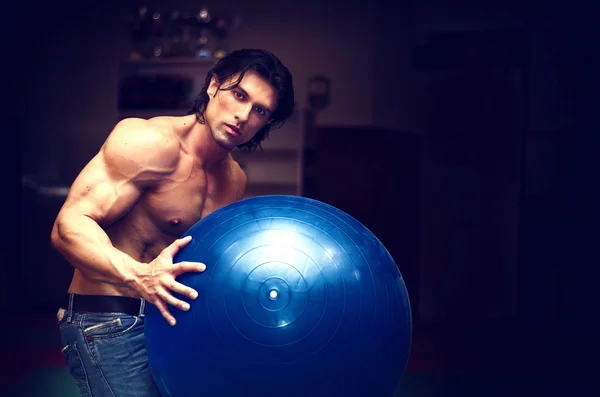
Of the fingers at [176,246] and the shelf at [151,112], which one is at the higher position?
the shelf at [151,112]

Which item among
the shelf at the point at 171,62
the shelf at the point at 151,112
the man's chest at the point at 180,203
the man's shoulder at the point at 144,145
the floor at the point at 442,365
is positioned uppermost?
the shelf at the point at 171,62

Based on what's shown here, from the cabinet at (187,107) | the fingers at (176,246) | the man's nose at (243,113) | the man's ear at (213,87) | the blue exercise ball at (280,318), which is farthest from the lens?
the cabinet at (187,107)

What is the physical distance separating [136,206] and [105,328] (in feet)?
1.16

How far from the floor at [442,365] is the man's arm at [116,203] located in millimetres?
1919

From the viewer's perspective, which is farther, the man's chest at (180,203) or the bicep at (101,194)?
the man's chest at (180,203)

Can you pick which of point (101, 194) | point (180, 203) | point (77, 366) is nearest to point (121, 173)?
point (101, 194)

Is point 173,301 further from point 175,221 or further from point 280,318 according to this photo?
point 175,221

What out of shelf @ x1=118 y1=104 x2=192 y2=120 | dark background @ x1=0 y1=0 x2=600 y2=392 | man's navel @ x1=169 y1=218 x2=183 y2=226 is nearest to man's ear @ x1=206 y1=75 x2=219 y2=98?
man's navel @ x1=169 y1=218 x2=183 y2=226

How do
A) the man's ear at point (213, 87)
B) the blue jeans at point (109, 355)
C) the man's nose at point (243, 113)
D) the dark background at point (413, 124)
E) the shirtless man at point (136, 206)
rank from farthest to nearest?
the dark background at point (413, 124)
the man's ear at point (213, 87)
the man's nose at point (243, 113)
the blue jeans at point (109, 355)
the shirtless man at point (136, 206)

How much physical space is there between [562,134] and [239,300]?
475 cm

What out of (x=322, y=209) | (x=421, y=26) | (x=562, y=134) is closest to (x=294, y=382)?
(x=322, y=209)

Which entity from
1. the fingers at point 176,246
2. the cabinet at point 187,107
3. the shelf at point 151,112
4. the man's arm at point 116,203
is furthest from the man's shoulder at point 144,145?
the shelf at point 151,112

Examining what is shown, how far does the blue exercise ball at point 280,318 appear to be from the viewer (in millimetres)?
1443

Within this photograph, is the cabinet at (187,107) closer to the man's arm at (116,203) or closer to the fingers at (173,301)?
the man's arm at (116,203)
